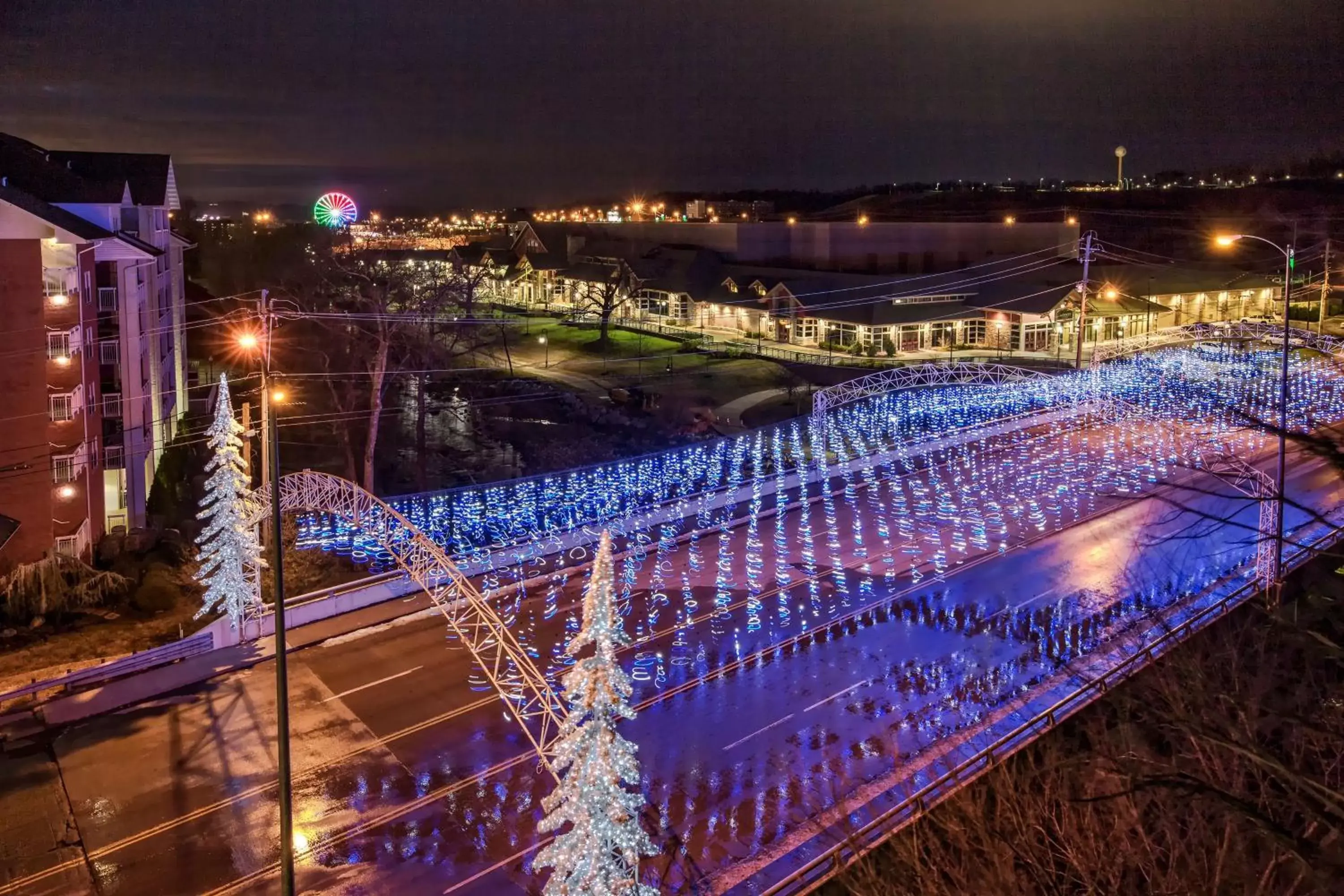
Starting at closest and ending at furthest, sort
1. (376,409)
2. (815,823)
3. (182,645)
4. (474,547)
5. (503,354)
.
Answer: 1. (815,823)
2. (182,645)
3. (474,547)
4. (376,409)
5. (503,354)

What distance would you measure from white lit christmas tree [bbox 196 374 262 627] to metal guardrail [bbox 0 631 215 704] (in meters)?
0.51

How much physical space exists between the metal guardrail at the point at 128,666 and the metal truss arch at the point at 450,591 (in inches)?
86.0

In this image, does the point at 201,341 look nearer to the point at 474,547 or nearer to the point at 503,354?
the point at 503,354

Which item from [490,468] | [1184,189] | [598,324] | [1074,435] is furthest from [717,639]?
[1184,189]

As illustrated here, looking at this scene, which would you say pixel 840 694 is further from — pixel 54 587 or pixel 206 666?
pixel 54 587

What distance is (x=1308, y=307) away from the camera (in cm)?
5581

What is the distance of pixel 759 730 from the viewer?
47.3ft

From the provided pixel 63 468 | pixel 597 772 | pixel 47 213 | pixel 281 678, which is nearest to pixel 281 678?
pixel 281 678

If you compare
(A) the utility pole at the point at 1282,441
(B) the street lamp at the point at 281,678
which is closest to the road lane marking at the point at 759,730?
(B) the street lamp at the point at 281,678

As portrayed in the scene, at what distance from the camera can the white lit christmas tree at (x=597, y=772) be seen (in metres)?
8.92

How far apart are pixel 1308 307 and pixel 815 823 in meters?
56.7

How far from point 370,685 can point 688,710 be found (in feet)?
16.7

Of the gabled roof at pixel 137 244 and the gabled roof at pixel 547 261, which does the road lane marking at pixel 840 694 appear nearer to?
the gabled roof at pixel 137 244

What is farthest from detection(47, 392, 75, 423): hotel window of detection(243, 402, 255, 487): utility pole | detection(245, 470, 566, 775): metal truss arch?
detection(245, 470, 566, 775): metal truss arch
